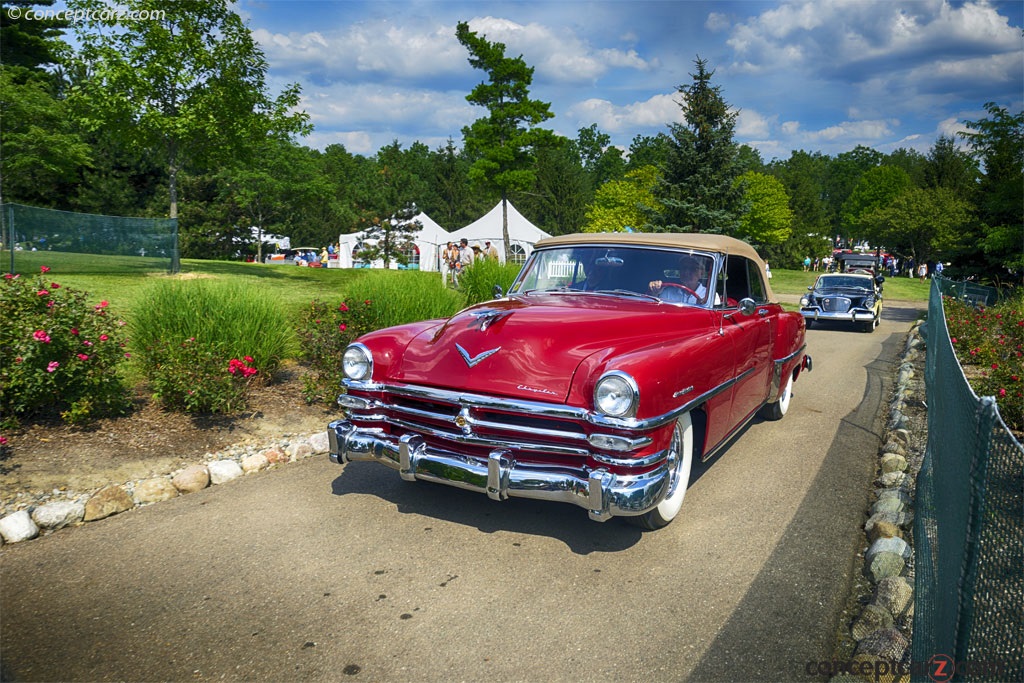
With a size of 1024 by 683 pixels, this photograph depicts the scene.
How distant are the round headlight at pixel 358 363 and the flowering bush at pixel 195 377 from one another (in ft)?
6.35

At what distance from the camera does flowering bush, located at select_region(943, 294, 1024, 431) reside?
20.9 feet

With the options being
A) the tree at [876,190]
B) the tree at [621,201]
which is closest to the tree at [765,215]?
the tree at [621,201]

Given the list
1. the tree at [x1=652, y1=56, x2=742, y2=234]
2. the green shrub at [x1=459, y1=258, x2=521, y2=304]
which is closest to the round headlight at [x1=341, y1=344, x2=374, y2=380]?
the green shrub at [x1=459, y1=258, x2=521, y2=304]

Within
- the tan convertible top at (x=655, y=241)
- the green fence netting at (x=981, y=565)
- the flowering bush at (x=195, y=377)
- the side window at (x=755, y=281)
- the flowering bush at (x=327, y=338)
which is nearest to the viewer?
the green fence netting at (x=981, y=565)

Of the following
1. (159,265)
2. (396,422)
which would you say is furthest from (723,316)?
(159,265)

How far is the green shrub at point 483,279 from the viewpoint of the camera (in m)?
10.7

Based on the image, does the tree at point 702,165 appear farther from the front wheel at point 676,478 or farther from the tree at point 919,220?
the tree at point 919,220

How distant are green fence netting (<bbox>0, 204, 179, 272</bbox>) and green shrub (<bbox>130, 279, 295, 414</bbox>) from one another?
7.38 m

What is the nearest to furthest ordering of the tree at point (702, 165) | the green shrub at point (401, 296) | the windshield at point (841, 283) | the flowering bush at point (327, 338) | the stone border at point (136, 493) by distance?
1. the stone border at point (136, 493)
2. the flowering bush at point (327, 338)
3. the green shrub at point (401, 296)
4. the windshield at point (841, 283)
5. the tree at point (702, 165)

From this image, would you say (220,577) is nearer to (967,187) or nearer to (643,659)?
(643,659)

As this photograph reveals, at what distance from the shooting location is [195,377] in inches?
231

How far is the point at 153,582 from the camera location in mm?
3668

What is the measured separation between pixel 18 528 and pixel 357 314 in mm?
4093
